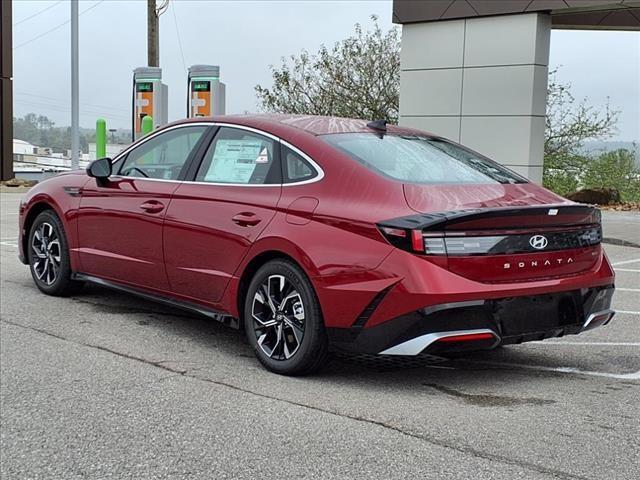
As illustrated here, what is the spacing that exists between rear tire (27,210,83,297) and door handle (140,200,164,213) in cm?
131

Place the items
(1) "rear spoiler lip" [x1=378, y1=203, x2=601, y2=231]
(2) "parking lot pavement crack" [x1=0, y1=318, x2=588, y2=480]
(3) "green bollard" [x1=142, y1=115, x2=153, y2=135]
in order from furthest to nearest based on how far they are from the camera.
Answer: (3) "green bollard" [x1=142, y1=115, x2=153, y2=135], (1) "rear spoiler lip" [x1=378, y1=203, x2=601, y2=231], (2) "parking lot pavement crack" [x1=0, y1=318, x2=588, y2=480]

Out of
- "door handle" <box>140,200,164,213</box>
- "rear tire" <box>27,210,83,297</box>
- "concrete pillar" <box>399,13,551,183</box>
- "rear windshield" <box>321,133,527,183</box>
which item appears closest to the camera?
"rear windshield" <box>321,133,527,183</box>

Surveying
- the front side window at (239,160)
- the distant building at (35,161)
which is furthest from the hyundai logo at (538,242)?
the distant building at (35,161)

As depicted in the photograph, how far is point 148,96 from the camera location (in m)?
22.8

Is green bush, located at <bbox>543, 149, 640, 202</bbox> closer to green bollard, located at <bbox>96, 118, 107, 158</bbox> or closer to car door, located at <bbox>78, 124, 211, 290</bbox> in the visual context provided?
green bollard, located at <bbox>96, 118, 107, 158</bbox>

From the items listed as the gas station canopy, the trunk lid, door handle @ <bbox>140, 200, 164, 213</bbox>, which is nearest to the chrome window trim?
door handle @ <bbox>140, 200, 164, 213</bbox>

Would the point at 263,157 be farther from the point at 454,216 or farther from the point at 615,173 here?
the point at 615,173

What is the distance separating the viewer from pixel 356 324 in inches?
177

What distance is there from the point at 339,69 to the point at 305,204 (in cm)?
2355

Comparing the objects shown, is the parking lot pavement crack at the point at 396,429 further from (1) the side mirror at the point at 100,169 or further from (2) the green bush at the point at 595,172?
(2) the green bush at the point at 595,172

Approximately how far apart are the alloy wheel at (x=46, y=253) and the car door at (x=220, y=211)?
184cm

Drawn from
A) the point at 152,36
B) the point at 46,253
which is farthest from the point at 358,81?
the point at 46,253

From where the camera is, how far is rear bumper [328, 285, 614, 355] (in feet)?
14.1

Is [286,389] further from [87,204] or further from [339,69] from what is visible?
[339,69]
